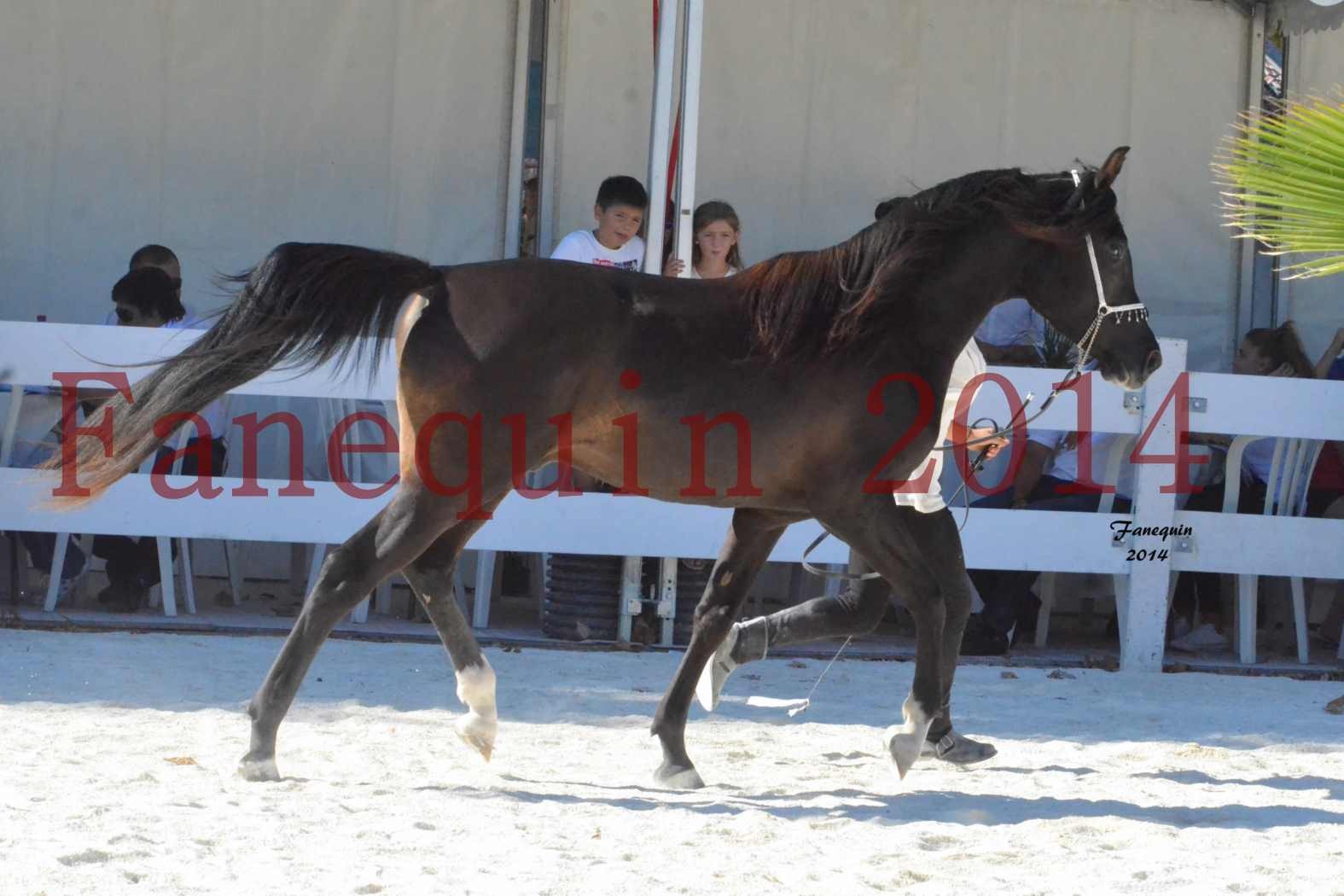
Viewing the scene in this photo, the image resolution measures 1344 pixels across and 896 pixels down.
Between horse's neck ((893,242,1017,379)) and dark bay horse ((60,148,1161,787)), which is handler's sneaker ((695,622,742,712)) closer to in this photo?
dark bay horse ((60,148,1161,787))

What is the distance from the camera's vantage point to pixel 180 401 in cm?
440

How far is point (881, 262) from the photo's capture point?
4.59 meters

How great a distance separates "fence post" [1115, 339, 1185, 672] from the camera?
23.5 feet

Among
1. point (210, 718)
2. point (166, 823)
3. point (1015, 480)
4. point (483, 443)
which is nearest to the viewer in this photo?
point (166, 823)

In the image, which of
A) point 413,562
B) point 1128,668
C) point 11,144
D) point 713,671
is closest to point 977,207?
point 713,671

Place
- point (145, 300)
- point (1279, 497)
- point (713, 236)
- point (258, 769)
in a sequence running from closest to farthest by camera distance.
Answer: point (258, 769) < point (713, 236) < point (145, 300) < point (1279, 497)

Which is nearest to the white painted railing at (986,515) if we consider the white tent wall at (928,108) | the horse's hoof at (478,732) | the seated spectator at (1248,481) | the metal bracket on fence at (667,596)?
the metal bracket on fence at (667,596)

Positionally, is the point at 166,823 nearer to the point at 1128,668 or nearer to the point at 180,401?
the point at 180,401

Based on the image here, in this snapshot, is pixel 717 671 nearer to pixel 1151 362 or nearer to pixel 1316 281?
pixel 1151 362

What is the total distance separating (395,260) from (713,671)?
1563 millimetres

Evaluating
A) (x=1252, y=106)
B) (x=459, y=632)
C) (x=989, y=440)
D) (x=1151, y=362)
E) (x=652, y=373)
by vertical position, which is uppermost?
(x=1252, y=106)

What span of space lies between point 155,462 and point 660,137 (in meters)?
2.72

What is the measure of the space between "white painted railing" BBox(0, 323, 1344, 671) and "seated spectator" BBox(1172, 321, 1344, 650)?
2.24 ft

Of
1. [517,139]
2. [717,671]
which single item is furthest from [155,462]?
[717,671]
